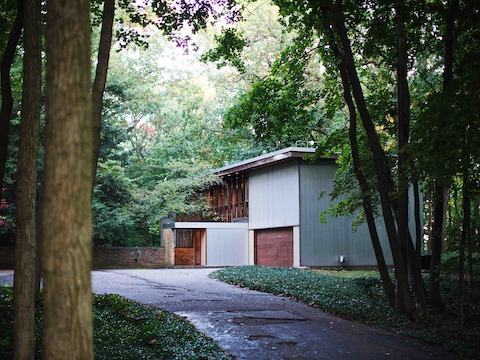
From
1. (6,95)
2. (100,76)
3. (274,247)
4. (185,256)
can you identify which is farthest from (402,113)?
(185,256)

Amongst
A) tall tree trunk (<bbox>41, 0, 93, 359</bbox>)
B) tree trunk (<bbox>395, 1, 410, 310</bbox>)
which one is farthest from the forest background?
tall tree trunk (<bbox>41, 0, 93, 359</bbox>)

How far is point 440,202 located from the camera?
12.4 meters

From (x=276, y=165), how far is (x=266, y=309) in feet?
47.6

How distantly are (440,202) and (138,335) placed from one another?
7.66 meters

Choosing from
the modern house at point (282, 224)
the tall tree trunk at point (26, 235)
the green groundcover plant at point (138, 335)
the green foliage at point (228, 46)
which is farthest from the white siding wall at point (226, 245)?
the tall tree trunk at point (26, 235)

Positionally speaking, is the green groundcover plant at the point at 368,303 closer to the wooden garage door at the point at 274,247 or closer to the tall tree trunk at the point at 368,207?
the tall tree trunk at the point at 368,207

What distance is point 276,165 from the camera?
25.6 metres

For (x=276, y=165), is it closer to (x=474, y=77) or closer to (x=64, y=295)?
(x=474, y=77)

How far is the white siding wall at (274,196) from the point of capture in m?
24.1

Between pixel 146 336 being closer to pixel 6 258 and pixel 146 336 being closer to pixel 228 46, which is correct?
pixel 228 46

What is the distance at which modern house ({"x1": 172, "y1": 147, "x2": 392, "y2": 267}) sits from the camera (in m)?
23.6

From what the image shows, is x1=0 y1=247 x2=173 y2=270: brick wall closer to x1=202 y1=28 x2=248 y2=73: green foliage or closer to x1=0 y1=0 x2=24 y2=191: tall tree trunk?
x1=202 y1=28 x2=248 y2=73: green foliage

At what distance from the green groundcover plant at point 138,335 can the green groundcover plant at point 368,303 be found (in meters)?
3.91

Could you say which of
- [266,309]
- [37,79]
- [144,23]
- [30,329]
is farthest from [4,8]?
[266,309]
